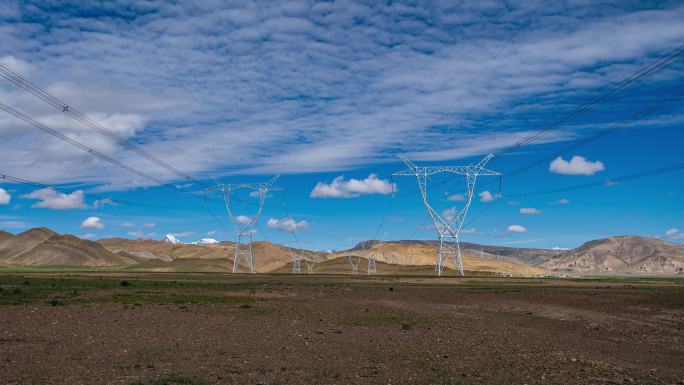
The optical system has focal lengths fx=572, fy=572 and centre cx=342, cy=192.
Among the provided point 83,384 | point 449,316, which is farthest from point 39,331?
point 449,316

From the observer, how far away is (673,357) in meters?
21.6

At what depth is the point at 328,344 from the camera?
77.8 feet

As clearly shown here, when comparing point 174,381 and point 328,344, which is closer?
point 174,381

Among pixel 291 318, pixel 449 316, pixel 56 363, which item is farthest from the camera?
pixel 449 316

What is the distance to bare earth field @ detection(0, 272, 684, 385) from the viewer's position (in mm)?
16922

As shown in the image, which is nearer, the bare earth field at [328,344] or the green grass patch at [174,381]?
the green grass patch at [174,381]

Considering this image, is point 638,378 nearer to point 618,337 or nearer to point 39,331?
point 618,337

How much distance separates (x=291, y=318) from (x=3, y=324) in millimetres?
15031

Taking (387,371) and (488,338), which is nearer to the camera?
(387,371)

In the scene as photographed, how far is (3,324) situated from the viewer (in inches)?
1097

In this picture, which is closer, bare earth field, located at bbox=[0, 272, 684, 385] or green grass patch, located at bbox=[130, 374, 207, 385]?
green grass patch, located at bbox=[130, 374, 207, 385]

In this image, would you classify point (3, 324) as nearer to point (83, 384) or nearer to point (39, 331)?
point (39, 331)

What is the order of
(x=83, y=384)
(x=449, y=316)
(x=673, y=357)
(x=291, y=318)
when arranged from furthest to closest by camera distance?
1. (x=449, y=316)
2. (x=291, y=318)
3. (x=673, y=357)
4. (x=83, y=384)

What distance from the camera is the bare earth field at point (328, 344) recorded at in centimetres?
1692
